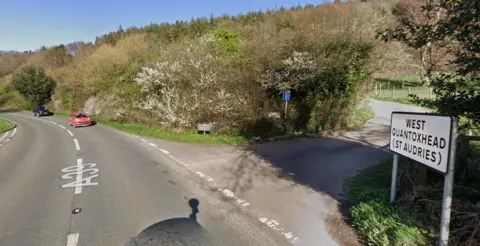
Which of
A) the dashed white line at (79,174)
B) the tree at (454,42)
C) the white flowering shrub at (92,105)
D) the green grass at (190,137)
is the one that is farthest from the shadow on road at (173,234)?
the white flowering shrub at (92,105)

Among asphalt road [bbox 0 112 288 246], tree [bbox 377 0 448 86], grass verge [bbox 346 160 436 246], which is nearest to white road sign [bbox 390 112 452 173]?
tree [bbox 377 0 448 86]

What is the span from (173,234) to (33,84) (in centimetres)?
4810

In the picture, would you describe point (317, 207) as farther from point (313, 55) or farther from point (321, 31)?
point (321, 31)

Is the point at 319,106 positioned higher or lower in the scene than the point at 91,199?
higher

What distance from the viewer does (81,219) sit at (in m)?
4.88

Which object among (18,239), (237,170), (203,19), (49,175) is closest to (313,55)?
(237,170)

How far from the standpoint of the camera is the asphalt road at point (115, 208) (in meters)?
4.26

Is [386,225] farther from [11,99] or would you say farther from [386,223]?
[11,99]

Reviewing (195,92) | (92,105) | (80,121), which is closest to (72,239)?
(195,92)

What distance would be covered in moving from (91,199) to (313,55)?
13167 mm

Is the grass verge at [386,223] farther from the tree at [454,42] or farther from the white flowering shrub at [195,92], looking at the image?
the white flowering shrub at [195,92]

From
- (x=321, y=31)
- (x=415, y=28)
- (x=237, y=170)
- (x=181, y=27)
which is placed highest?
(x=181, y=27)

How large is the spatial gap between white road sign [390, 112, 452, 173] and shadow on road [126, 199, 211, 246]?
132 inches

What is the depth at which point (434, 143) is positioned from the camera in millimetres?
3221
